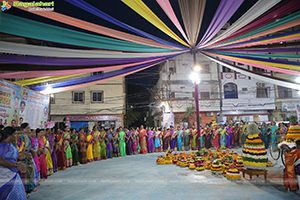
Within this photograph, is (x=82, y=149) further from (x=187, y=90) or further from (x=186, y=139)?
(x=187, y=90)

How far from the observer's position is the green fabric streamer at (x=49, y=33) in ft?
11.0

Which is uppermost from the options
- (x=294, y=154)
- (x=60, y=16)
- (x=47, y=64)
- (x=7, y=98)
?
(x=60, y=16)

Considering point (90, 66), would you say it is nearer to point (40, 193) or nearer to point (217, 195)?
point (40, 193)

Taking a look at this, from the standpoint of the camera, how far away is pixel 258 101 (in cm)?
2273

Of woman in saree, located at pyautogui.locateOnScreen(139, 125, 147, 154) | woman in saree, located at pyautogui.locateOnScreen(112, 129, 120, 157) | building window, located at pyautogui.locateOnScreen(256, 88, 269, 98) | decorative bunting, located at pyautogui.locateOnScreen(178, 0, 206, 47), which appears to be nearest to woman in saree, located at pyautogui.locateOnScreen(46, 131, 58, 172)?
woman in saree, located at pyautogui.locateOnScreen(112, 129, 120, 157)

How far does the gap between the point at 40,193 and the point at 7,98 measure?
2690 mm

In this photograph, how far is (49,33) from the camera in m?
4.01

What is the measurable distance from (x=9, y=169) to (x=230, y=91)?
23.0 m

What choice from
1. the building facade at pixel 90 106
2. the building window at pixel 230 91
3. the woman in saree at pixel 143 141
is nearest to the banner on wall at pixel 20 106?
the woman in saree at pixel 143 141

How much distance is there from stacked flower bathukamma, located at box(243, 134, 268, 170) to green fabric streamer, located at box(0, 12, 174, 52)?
4.26m

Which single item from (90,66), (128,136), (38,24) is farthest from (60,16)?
(128,136)

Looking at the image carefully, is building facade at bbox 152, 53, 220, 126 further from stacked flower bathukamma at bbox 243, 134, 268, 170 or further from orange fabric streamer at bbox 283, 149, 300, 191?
orange fabric streamer at bbox 283, 149, 300, 191

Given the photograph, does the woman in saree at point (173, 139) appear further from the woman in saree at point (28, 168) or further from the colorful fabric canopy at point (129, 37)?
the woman in saree at point (28, 168)

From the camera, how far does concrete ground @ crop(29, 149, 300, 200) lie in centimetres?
409
